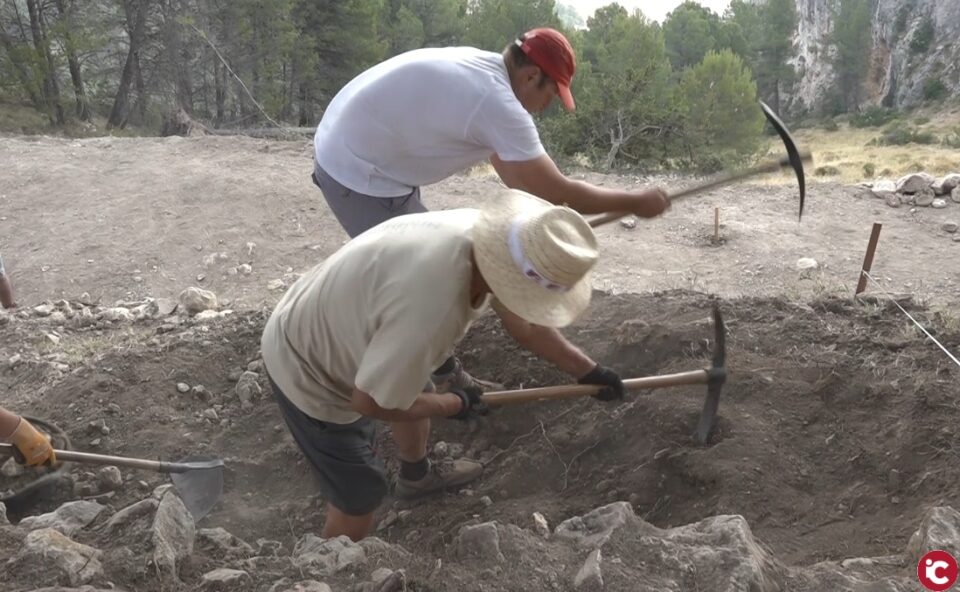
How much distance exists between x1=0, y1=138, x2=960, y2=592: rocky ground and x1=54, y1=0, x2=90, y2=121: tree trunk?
13180 mm

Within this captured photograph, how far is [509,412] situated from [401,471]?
2.18 feet

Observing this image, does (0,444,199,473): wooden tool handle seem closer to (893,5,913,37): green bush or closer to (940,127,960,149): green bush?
(940,127,960,149): green bush

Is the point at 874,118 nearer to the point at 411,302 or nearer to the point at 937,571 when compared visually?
the point at 937,571

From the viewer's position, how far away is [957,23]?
36.3m

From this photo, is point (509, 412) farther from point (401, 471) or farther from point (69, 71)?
point (69, 71)

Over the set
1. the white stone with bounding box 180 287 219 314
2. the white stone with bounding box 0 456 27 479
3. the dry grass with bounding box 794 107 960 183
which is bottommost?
the dry grass with bounding box 794 107 960 183

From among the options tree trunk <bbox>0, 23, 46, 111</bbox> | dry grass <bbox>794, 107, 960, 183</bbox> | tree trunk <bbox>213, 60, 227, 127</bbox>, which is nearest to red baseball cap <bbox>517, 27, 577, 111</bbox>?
tree trunk <bbox>213, 60, 227, 127</bbox>

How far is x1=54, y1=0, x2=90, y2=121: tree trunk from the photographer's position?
55.0ft

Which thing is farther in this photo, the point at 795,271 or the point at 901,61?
the point at 901,61

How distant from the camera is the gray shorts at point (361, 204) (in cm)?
290

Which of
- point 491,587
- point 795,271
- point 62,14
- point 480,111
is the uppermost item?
point 62,14

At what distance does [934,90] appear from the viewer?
36062mm

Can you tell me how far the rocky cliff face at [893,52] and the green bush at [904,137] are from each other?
6.76 m

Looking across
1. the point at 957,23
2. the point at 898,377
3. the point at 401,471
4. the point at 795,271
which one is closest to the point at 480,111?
the point at 401,471
